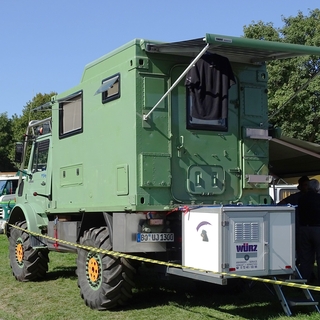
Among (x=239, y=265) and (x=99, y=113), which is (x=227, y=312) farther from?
(x=99, y=113)

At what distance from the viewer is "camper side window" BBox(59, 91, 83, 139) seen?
29.1ft

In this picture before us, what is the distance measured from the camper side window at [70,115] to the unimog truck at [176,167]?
7 centimetres

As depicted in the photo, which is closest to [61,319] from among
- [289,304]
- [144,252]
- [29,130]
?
[144,252]

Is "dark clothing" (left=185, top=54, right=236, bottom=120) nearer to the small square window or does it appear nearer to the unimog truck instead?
the unimog truck

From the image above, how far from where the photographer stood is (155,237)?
7301 millimetres

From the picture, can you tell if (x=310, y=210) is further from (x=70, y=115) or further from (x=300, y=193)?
(x=70, y=115)

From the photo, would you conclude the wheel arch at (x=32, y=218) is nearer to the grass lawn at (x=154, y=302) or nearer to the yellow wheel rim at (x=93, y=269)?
the grass lawn at (x=154, y=302)

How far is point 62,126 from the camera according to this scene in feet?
30.8

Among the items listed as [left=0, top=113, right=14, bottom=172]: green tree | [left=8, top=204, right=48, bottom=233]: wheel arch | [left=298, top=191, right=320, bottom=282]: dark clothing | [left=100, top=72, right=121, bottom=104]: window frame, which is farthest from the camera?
[left=0, top=113, right=14, bottom=172]: green tree

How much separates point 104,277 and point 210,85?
9.66 ft

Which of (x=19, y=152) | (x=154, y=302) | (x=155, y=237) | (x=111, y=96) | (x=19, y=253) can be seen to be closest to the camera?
(x=155, y=237)

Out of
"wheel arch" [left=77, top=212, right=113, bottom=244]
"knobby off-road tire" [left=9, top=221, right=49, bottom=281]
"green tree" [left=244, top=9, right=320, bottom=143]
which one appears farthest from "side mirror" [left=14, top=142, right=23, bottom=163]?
"green tree" [left=244, top=9, right=320, bottom=143]

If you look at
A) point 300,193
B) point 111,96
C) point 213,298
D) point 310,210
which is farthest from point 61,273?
point 310,210

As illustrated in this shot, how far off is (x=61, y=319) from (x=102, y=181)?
6.45 ft
